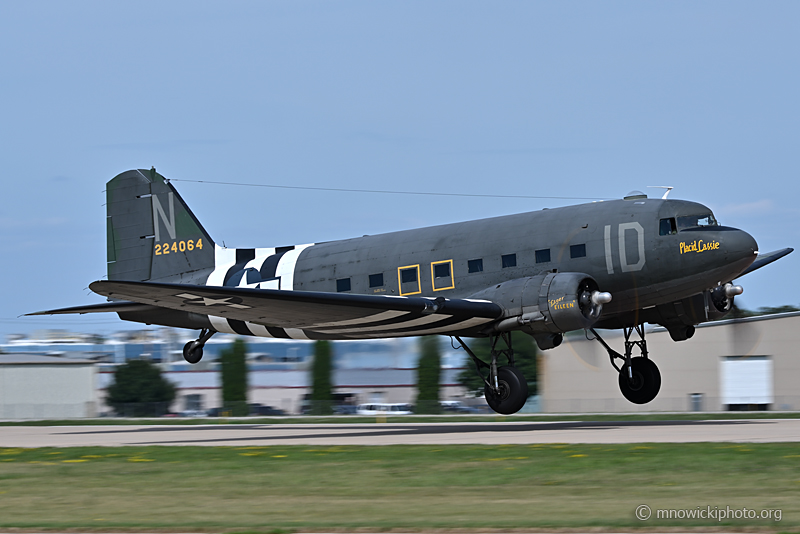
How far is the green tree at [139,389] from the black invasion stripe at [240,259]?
5117 centimetres

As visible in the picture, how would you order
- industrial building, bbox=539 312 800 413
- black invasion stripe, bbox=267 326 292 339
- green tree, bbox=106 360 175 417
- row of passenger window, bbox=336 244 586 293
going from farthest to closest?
1. green tree, bbox=106 360 175 417
2. industrial building, bbox=539 312 800 413
3. black invasion stripe, bbox=267 326 292 339
4. row of passenger window, bbox=336 244 586 293

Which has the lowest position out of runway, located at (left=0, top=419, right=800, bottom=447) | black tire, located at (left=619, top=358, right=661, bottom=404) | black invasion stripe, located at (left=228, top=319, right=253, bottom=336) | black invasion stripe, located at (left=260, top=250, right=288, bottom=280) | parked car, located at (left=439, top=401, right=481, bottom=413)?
parked car, located at (left=439, top=401, right=481, bottom=413)

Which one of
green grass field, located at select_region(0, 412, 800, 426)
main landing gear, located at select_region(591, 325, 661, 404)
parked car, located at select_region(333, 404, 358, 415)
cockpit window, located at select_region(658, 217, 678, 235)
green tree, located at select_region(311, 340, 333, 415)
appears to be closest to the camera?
cockpit window, located at select_region(658, 217, 678, 235)

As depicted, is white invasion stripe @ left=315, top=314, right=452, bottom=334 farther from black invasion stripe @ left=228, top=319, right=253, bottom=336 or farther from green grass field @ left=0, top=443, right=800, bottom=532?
green grass field @ left=0, top=443, right=800, bottom=532

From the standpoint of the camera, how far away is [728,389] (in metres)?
56.7

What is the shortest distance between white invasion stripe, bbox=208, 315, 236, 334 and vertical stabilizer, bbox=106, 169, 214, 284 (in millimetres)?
2420

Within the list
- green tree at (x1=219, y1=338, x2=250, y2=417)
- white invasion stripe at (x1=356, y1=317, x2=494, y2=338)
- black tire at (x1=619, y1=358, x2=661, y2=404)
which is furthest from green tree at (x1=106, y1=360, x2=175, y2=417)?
black tire at (x1=619, y1=358, x2=661, y2=404)

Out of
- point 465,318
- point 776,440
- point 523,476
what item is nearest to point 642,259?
point 465,318

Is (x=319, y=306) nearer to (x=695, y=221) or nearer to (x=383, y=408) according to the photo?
(x=695, y=221)

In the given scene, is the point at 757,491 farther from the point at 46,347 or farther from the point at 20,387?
the point at 46,347

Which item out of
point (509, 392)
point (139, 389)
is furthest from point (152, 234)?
point (139, 389)

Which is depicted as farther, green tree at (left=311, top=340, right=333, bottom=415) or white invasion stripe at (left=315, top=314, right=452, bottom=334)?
green tree at (left=311, top=340, right=333, bottom=415)

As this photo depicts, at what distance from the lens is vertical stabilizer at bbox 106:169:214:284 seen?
31875 mm

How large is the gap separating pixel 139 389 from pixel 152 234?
52336 mm
